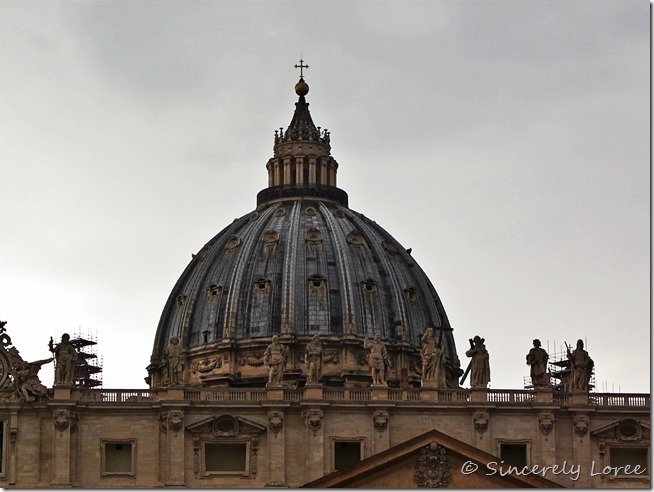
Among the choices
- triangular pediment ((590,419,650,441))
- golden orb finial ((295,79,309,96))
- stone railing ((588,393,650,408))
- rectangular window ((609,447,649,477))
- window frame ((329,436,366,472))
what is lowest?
rectangular window ((609,447,649,477))

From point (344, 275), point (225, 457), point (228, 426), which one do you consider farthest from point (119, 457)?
point (344, 275)

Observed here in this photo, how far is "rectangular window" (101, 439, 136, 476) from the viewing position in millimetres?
115938

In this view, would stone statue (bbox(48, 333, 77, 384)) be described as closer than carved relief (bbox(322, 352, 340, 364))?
Yes

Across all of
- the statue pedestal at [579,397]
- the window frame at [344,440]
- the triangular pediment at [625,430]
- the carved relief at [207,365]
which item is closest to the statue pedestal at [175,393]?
the window frame at [344,440]

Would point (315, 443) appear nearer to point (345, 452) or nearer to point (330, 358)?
point (345, 452)

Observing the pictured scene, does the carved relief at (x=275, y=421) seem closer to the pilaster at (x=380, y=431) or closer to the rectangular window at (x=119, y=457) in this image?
the pilaster at (x=380, y=431)

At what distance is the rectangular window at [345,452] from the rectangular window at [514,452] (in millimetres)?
7885

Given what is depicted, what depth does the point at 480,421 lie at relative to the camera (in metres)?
117

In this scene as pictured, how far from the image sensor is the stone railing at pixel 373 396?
384 feet

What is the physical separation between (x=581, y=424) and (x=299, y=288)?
5473 centimetres

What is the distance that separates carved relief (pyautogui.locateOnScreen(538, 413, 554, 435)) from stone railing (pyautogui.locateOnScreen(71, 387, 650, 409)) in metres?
0.89

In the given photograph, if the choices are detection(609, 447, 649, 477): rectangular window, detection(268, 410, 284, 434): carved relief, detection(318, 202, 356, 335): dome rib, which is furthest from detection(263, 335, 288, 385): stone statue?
detection(318, 202, 356, 335): dome rib

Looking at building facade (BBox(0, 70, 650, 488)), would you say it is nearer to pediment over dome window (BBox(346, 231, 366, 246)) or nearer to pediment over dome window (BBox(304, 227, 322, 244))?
pediment over dome window (BBox(346, 231, 366, 246))

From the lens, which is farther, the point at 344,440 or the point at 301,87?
the point at 301,87
